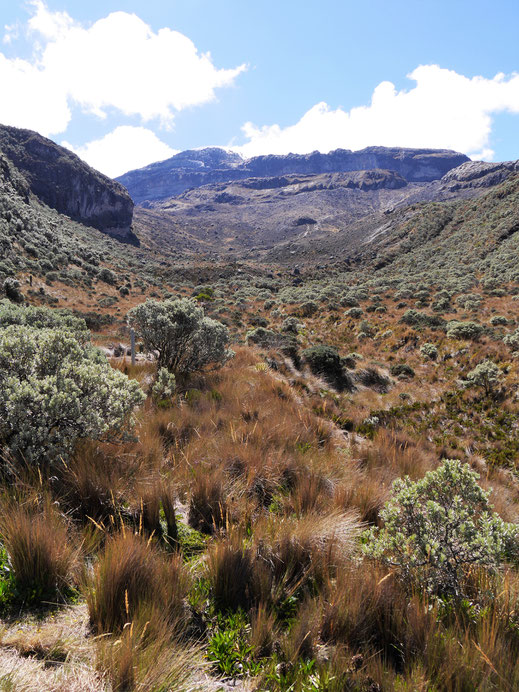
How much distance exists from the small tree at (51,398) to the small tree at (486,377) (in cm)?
1280

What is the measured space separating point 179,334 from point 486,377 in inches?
450

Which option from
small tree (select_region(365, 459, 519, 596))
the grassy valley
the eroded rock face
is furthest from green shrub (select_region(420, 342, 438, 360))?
the eroded rock face

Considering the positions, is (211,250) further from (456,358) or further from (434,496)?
(434,496)

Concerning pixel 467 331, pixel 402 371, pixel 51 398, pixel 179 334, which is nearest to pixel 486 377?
pixel 402 371

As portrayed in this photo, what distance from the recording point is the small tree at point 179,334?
29.1 feet

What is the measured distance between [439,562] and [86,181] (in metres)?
125

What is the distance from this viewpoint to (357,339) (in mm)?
20172

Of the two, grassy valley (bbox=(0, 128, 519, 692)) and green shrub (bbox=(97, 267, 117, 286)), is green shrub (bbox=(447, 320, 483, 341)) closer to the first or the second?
grassy valley (bbox=(0, 128, 519, 692))

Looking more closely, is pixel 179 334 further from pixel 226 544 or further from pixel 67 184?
pixel 67 184

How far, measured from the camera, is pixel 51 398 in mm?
3109

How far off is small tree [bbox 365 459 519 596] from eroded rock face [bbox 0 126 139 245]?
10884 cm

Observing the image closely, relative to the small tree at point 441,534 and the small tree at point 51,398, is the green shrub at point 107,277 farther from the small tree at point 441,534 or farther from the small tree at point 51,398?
the small tree at point 441,534

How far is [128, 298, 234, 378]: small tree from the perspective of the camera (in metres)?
8.87

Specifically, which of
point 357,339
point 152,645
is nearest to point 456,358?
point 357,339
